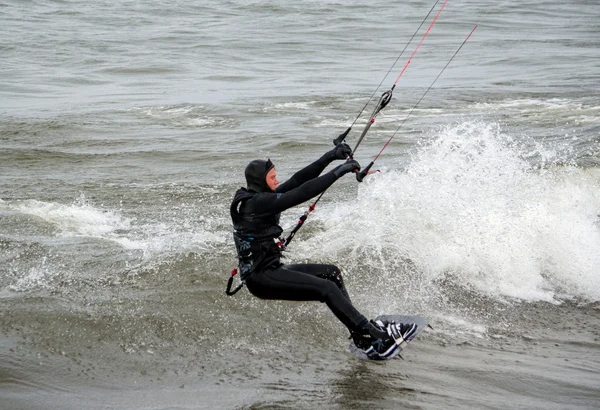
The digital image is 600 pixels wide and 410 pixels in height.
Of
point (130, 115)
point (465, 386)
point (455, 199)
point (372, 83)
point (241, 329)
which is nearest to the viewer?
point (465, 386)

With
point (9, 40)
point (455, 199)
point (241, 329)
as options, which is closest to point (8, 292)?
point (241, 329)

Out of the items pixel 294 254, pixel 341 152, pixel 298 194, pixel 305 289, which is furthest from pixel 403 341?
pixel 294 254

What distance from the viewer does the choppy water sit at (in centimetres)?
600

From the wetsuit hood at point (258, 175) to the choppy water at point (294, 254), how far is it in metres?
1.49

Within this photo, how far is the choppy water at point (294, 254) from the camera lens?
6.00m

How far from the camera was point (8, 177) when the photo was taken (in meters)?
13.5

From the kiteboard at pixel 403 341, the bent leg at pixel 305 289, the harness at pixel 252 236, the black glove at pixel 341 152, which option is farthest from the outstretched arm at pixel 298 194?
the kiteboard at pixel 403 341

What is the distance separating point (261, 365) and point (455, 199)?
4.33 m

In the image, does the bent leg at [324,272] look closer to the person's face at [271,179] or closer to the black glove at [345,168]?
the person's face at [271,179]

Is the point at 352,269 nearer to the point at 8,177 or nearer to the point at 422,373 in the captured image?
the point at 422,373

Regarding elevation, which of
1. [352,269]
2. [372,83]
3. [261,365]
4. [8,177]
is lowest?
[372,83]

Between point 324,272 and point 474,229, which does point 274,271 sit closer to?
point 324,272

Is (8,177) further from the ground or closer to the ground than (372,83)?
further from the ground

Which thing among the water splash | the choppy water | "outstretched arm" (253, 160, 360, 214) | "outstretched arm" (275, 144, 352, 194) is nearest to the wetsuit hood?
"outstretched arm" (253, 160, 360, 214)
